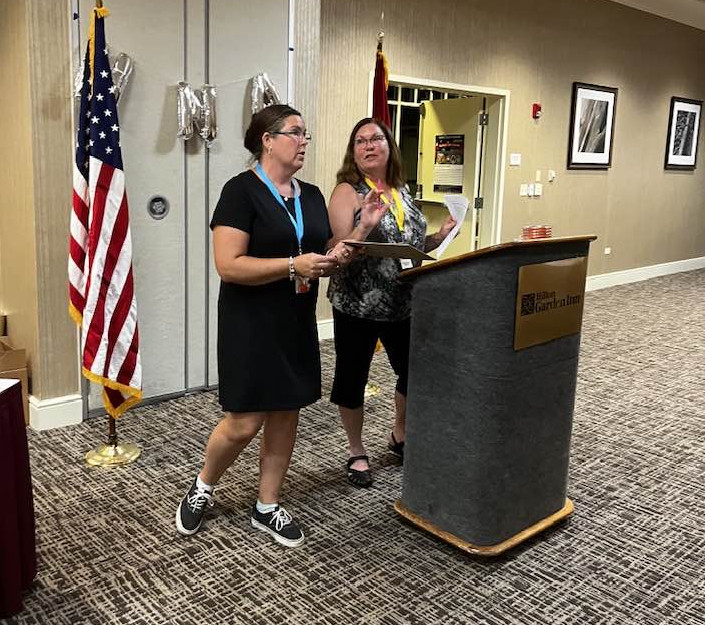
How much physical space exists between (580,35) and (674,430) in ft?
18.3

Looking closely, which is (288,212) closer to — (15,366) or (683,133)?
(15,366)

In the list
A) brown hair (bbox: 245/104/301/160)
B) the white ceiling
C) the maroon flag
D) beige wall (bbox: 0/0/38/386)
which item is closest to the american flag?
beige wall (bbox: 0/0/38/386)

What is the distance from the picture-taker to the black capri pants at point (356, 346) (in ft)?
9.80

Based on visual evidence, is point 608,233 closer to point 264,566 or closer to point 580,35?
point 580,35

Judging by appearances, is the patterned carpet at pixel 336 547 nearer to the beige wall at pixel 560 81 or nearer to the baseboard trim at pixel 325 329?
the baseboard trim at pixel 325 329

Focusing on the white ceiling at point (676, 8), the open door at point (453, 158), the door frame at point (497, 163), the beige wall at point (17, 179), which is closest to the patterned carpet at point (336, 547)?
the beige wall at point (17, 179)

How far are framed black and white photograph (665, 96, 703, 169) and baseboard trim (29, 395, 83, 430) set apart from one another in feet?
29.0

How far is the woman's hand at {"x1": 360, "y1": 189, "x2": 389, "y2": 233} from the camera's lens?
8.61 ft

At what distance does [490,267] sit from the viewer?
2.40 metres

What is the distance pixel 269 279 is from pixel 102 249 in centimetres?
139

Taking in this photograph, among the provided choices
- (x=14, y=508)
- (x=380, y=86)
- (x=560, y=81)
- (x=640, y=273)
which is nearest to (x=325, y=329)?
(x=380, y=86)

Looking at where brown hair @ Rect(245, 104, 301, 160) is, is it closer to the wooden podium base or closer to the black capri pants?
the black capri pants

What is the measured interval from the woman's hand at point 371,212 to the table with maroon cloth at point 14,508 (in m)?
1.30

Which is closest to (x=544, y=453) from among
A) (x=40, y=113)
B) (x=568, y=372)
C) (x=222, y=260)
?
(x=568, y=372)
